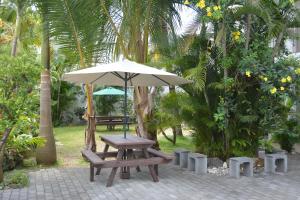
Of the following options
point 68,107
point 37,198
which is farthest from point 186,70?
point 68,107

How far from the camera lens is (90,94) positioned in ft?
36.1

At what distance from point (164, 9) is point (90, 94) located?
307 cm

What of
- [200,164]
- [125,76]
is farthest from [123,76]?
[200,164]

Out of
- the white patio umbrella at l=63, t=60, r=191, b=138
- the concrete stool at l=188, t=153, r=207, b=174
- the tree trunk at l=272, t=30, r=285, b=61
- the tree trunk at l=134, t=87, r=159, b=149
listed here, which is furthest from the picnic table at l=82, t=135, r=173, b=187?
the tree trunk at l=272, t=30, r=285, b=61

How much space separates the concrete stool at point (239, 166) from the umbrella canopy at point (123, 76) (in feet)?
6.45

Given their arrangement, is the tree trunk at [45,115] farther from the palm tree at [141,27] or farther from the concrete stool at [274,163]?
the concrete stool at [274,163]

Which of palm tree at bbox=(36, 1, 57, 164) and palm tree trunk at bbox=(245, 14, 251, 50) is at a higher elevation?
palm tree trunk at bbox=(245, 14, 251, 50)

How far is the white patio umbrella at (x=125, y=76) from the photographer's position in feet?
24.8

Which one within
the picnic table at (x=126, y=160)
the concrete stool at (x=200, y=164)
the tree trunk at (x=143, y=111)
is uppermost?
the tree trunk at (x=143, y=111)

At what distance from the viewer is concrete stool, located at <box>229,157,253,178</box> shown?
8.26 metres

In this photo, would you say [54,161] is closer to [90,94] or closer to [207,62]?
[90,94]

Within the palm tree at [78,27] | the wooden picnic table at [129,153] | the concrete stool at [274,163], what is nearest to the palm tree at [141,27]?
the palm tree at [78,27]

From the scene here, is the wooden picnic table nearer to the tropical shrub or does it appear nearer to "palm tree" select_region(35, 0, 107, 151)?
the tropical shrub

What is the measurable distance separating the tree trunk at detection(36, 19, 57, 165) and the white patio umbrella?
3.95ft
